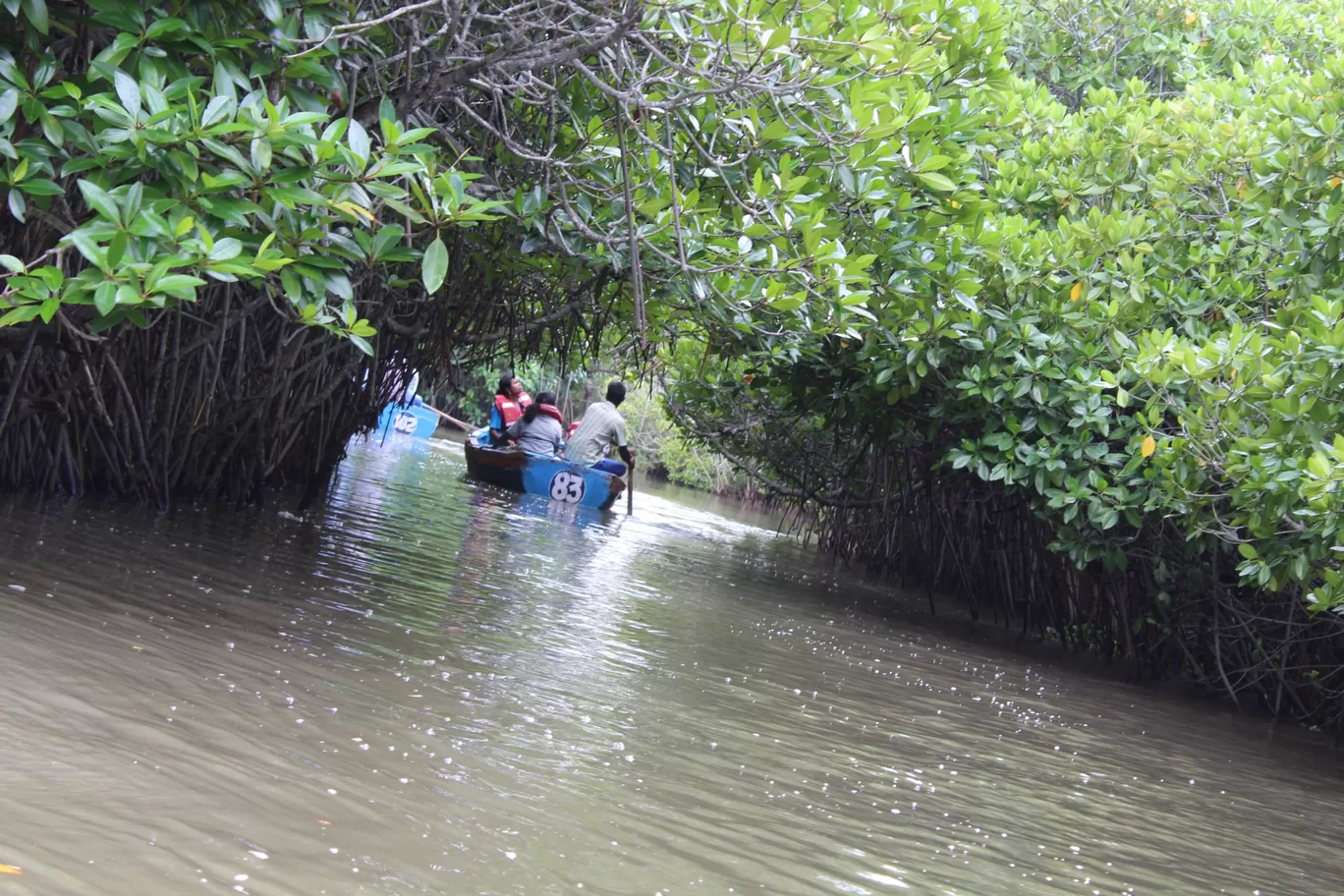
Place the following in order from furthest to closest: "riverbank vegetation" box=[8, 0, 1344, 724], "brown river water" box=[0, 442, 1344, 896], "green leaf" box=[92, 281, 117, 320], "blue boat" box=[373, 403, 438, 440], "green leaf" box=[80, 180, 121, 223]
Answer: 1. "blue boat" box=[373, 403, 438, 440]
2. "riverbank vegetation" box=[8, 0, 1344, 724]
3. "green leaf" box=[80, 180, 121, 223]
4. "green leaf" box=[92, 281, 117, 320]
5. "brown river water" box=[0, 442, 1344, 896]

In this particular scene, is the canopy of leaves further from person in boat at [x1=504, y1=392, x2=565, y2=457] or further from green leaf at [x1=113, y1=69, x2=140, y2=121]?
person in boat at [x1=504, y1=392, x2=565, y2=457]

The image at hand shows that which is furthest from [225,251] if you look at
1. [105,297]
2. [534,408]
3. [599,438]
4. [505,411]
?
[505,411]

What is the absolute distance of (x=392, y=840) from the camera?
2430 mm

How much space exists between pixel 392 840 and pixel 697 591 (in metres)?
5.24

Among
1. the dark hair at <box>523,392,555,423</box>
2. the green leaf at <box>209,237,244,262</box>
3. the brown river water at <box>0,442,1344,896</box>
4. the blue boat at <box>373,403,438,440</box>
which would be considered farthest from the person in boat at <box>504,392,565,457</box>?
the green leaf at <box>209,237,244,262</box>

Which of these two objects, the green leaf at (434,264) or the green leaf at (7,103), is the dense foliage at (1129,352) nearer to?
the green leaf at (434,264)

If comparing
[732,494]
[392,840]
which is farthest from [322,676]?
[732,494]

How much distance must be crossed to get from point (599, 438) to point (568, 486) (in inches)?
25.0

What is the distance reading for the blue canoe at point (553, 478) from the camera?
12.5 metres

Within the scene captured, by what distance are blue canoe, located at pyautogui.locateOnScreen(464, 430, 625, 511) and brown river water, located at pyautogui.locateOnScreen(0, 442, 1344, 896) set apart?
5634 mm

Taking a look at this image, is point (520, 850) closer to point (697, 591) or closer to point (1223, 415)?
point (1223, 415)

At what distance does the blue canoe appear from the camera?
12.5 metres

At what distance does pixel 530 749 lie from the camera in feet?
10.6

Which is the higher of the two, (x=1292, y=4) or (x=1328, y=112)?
(x=1292, y=4)
